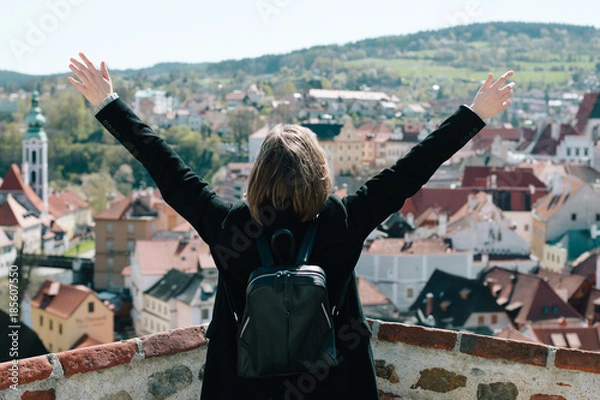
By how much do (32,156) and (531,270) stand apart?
2800cm

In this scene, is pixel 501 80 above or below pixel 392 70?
below

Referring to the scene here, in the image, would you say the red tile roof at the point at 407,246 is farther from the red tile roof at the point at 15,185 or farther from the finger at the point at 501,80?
the red tile roof at the point at 15,185

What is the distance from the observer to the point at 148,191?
33062mm

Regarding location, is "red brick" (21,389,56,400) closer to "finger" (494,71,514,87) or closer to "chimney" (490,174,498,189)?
"finger" (494,71,514,87)

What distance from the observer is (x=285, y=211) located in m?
1.50

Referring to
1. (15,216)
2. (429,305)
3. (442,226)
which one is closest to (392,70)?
(15,216)

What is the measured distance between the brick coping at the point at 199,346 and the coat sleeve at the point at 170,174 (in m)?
0.63

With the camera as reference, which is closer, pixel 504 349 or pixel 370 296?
pixel 504 349

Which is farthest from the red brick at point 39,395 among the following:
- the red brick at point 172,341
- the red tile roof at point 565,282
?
the red tile roof at point 565,282

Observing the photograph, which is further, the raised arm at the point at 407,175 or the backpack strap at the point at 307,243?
the raised arm at the point at 407,175

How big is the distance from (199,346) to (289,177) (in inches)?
38.3

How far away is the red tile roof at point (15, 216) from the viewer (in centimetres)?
3356

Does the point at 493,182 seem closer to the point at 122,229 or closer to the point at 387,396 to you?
the point at 122,229

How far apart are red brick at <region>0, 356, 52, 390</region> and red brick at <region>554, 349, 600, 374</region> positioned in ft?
3.99
